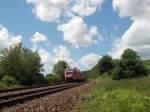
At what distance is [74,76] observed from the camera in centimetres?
7756

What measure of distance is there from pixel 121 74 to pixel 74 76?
552 inches

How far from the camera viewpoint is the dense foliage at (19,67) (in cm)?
6304

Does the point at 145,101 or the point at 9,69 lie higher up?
the point at 9,69

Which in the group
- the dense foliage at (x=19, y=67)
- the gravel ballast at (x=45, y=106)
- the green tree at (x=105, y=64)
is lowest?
the gravel ballast at (x=45, y=106)

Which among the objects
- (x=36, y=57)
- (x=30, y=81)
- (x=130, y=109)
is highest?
(x=36, y=57)

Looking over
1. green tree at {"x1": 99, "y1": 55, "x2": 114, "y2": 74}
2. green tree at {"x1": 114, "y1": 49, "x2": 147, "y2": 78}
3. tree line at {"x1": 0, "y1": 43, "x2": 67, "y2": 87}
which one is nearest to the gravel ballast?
tree line at {"x1": 0, "y1": 43, "x2": 67, "y2": 87}

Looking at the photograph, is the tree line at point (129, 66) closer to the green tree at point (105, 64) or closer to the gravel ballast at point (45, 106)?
the green tree at point (105, 64)

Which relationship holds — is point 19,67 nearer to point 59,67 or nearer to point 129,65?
point 129,65

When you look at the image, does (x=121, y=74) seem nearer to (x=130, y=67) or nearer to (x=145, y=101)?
(x=130, y=67)

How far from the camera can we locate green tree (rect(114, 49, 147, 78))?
85.8m

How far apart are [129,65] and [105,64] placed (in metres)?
31.5

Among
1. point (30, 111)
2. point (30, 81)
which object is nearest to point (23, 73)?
point (30, 81)

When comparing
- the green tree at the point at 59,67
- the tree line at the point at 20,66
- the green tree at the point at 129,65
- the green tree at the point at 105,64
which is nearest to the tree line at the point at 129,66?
the green tree at the point at 129,65

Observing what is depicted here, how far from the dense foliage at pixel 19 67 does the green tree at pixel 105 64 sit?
43.8m
